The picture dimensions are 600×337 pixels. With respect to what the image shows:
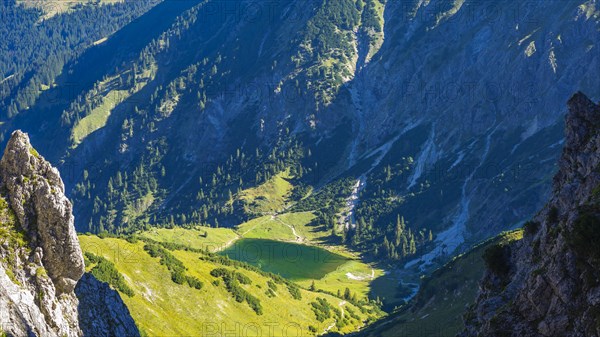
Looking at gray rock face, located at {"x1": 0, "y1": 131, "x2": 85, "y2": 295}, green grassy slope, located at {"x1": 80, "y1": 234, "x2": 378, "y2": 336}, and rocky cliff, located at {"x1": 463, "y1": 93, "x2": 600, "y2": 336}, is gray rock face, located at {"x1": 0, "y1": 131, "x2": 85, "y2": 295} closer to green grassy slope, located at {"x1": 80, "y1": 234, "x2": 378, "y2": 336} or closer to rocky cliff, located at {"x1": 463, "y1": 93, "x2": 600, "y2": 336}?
rocky cliff, located at {"x1": 463, "y1": 93, "x2": 600, "y2": 336}

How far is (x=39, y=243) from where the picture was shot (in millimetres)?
54344

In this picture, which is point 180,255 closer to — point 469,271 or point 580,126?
point 469,271

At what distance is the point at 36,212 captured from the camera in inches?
2153

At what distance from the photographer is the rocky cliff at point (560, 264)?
3653cm

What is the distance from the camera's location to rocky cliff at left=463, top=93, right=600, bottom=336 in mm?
36534

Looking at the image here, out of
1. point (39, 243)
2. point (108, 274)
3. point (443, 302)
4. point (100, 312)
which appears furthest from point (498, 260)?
point (443, 302)

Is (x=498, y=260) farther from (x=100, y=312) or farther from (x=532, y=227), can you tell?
(x=100, y=312)

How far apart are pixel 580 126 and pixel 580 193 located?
8613mm

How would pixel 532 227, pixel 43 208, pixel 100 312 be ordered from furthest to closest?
pixel 100 312 → pixel 43 208 → pixel 532 227

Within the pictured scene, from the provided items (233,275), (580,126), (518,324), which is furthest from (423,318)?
(518,324)

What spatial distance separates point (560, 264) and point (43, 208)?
39.1 meters

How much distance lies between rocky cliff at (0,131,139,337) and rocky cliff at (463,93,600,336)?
31940 mm

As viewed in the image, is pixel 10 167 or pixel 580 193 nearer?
pixel 580 193

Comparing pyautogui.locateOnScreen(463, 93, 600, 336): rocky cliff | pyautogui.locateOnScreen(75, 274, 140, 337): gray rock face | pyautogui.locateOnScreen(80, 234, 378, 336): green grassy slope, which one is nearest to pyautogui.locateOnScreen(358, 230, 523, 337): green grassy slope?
pyautogui.locateOnScreen(80, 234, 378, 336): green grassy slope
